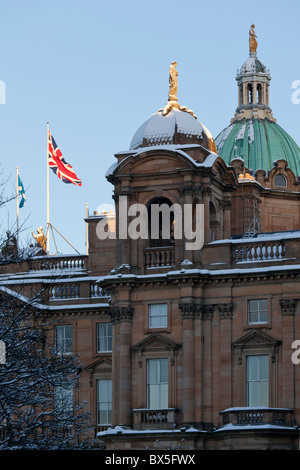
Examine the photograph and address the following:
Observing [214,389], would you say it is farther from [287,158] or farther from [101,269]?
[287,158]

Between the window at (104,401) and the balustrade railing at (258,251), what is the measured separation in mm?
11201

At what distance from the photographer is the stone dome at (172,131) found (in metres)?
90.8

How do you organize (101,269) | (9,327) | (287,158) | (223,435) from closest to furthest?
1. (9,327)
2. (223,435)
3. (101,269)
4. (287,158)

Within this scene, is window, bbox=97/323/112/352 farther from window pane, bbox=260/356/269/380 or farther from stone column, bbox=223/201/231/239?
window pane, bbox=260/356/269/380

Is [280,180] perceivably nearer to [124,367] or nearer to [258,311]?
[258,311]

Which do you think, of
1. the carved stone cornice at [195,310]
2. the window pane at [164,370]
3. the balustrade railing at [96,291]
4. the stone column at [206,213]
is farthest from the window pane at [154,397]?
Answer: the balustrade railing at [96,291]

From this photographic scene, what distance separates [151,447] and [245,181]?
20490 millimetres

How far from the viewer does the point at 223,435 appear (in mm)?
84812

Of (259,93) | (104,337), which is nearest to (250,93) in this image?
(259,93)

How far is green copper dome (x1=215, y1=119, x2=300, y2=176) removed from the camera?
361 ft

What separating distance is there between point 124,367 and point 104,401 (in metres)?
5.73

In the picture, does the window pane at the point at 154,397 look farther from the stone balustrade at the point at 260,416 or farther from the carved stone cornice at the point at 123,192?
the carved stone cornice at the point at 123,192

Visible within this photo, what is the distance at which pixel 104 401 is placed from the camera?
93.4 metres
